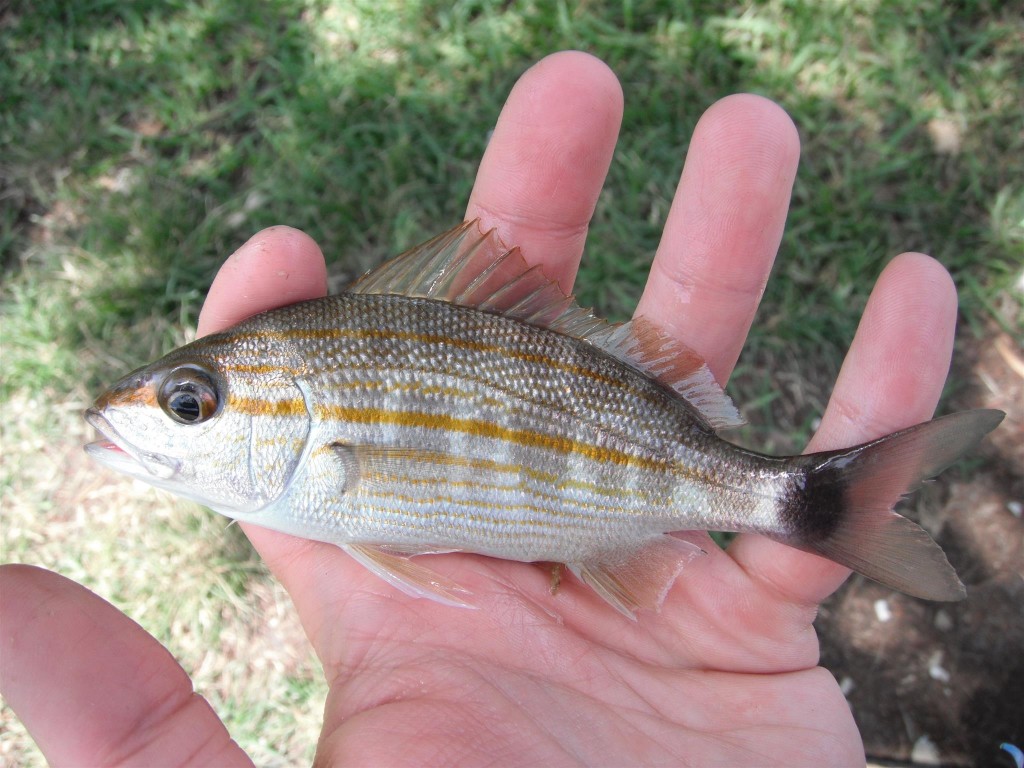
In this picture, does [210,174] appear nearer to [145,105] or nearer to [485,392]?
[145,105]

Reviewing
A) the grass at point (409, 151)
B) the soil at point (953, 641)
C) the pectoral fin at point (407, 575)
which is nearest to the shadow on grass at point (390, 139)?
the grass at point (409, 151)

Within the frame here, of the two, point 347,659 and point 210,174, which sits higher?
point 210,174

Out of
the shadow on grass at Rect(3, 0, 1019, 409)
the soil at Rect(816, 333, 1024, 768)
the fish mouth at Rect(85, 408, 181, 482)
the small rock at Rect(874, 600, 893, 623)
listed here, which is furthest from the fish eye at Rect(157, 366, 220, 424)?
the small rock at Rect(874, 600, 893, 623)

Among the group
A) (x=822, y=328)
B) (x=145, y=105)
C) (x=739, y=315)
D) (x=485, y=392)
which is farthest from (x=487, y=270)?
(x=145, y=105)

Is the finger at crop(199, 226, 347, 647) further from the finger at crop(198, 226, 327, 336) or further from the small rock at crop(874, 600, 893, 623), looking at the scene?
the small rock at crop(874, 600, 893, 623)

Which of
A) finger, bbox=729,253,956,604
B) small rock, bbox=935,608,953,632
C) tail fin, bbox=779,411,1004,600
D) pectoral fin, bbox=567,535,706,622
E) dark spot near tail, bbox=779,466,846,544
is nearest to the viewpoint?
tail fin, bbox=779,411,1004,600

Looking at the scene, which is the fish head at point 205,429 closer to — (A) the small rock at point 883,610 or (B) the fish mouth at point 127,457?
(B) the fish mouth at point 127,457
